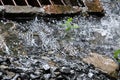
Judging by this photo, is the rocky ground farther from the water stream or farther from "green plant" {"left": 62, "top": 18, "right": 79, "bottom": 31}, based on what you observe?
"green plant" {"left": 62, "top": 18, "right": 79, "bottom": 31}

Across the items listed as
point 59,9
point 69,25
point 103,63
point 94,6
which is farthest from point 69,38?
point 94,6

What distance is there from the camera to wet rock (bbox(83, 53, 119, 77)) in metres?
3.78

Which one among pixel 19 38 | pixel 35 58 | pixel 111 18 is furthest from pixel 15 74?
pixel 111 18

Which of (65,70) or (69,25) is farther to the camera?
(69,25)

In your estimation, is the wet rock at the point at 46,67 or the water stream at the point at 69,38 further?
the water stream at the point at 69,38

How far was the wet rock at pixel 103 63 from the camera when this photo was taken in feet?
12.4

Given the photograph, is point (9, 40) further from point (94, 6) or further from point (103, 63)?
point (94, 6)

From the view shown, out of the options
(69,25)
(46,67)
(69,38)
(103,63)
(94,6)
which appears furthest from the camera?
(94,6)

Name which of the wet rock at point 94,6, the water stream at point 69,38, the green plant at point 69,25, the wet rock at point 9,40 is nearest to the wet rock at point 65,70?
the water stream at point 69,38

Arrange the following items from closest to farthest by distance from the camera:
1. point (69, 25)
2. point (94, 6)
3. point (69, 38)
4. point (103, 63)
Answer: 1. point (103, 63)
2. point (69, 38)
3. point (69, 25)
4. point (94, 6)

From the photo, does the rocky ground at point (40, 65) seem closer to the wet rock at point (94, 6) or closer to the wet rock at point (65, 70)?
the wet rock at point (65, 70)

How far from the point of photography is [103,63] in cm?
390

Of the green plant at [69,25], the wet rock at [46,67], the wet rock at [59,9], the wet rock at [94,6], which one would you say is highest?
the wet rock at [59,9]

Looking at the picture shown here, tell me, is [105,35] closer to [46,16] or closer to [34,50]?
[46,16]
